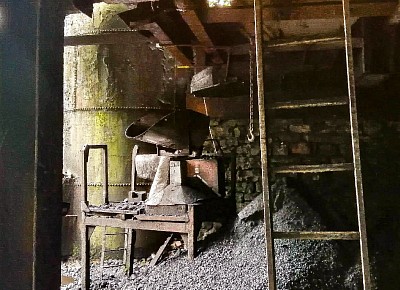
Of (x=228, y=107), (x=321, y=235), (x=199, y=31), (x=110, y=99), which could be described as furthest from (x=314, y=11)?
(x=110, y=99)

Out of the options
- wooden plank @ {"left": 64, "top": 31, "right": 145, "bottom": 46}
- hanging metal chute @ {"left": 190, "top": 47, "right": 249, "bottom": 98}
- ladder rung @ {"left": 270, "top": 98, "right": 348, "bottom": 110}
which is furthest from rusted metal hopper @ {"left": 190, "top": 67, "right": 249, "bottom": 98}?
ladder rung @ {"left": 270, "top": 98, "right": 348, "bottom": 110}

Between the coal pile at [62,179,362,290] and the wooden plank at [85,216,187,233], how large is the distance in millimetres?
520

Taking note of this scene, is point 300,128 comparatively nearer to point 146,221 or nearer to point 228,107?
point 228,107

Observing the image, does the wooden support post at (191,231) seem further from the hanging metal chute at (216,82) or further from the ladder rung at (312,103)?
the ladder rung at (312,103)

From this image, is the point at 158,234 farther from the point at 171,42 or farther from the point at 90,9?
the point at 90,9

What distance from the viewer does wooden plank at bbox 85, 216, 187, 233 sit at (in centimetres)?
482

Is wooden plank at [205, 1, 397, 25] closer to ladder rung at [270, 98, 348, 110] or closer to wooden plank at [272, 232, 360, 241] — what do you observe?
ladder rung at [270, 98, 348, 110]

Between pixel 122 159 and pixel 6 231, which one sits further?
pixel 122 159

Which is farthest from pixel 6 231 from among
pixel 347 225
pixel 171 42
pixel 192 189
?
pixel 347 225

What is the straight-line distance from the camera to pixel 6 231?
4.03ft

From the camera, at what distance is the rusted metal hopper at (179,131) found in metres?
5.06

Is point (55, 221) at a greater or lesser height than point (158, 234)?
greater

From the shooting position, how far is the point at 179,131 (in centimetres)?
513

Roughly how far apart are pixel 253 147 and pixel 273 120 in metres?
0.53
